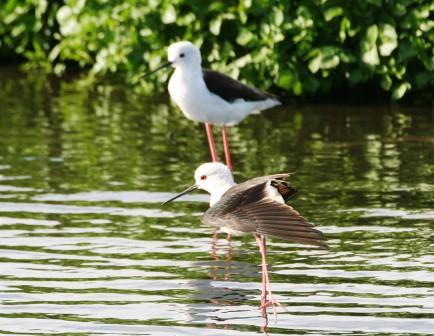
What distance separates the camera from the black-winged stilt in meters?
7.31

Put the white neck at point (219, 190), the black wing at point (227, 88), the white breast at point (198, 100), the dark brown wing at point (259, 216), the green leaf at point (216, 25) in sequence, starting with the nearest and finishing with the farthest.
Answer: the dark brown wing at point (259, 216) < the white neck at point (219, 190) < the white breast at point (198, 100) < the black wing at point (227, 88) < the green leaf at point (216, 25)

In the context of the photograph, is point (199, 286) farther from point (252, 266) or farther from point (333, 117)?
point (333, 117)

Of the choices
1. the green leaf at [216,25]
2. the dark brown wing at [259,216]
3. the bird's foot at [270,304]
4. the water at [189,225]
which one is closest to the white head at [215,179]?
the dark brown wing at [259,216]

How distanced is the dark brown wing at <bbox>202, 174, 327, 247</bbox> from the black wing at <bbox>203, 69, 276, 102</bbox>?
456cm

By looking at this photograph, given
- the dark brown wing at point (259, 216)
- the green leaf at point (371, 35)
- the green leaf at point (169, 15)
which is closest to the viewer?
the dark brown wing at point (259, 216)

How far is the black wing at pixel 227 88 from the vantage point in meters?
12.9

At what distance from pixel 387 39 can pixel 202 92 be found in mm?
3135

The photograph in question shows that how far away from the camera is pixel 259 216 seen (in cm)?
767

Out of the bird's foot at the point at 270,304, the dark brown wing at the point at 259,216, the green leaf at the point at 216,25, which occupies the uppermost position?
the green leaf at the point at 216,25

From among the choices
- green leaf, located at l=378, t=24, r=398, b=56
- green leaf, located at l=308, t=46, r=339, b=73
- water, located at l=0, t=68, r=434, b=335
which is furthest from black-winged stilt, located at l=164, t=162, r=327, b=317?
green leaf, located at l=308, t=46, r=339, b=73

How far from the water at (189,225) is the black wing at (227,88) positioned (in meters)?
0.63

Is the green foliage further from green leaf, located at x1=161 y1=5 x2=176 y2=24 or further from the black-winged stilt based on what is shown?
the black-winged stilt

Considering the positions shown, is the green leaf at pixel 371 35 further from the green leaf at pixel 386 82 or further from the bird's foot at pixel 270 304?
the bird's foot at pixel 270 304

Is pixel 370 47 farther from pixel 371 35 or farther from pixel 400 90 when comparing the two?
pixel 400 90
